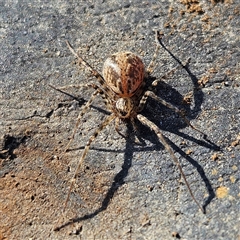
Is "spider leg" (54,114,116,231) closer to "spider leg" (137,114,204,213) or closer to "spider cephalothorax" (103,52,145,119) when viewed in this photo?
"spider cephalothorax" (103,52,145,119)

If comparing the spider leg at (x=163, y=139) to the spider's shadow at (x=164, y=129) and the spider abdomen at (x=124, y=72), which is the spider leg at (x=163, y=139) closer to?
the spider's shadow at (x=164, y=129)

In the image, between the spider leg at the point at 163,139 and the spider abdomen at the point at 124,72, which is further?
the spider abdomen at the point at 124,72

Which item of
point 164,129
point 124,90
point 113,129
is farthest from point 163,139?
point 124,90

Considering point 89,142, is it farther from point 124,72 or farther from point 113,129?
point 124,72

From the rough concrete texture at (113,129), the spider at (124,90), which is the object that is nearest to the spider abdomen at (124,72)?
the spider at (124,90)

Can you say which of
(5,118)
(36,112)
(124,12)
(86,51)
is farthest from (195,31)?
(5,118)

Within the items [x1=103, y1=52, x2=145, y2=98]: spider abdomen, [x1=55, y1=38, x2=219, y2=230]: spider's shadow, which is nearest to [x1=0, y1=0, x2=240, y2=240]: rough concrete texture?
[x1=55, y1=38, x2=219, y2=230]: spider's shadow
